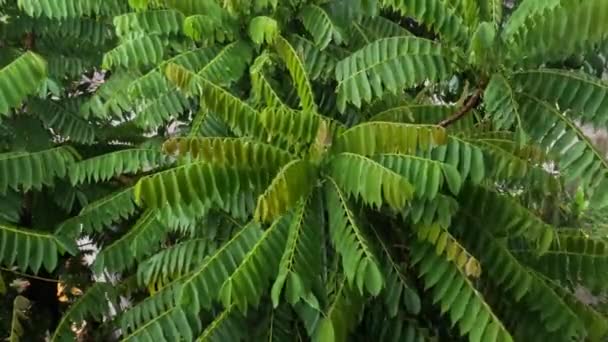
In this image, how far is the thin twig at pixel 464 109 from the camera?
63.8 inches

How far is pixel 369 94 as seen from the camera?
1611 millimetres

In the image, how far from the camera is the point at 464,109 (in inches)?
64.9

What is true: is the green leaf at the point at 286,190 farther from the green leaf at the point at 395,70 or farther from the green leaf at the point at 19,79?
the green leaf at the point at 19,79

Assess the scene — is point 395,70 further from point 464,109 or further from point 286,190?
point 286,190

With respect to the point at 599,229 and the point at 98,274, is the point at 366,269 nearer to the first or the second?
the point at 98,274

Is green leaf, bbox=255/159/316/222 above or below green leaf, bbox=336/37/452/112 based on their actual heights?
below

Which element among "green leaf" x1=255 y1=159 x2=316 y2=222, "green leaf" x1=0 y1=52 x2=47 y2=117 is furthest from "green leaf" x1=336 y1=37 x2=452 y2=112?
"green leaf" x1=0 y1=52 x2=47 y2=117

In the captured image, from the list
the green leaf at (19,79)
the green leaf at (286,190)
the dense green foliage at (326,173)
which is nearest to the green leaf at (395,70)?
the dense green foliage at (326,173)

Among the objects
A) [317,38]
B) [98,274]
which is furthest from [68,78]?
[317,38]

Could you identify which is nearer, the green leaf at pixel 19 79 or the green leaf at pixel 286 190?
the green leaf at pixel 286 190

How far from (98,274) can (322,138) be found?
0.81 meters

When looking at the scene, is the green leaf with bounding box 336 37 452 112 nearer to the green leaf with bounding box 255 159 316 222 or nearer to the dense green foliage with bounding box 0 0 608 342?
the dense green foliage with bounding box 0 0 608 342

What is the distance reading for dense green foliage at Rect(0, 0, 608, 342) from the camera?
1.38 m

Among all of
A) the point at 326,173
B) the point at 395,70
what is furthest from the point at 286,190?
the point at 395,70
